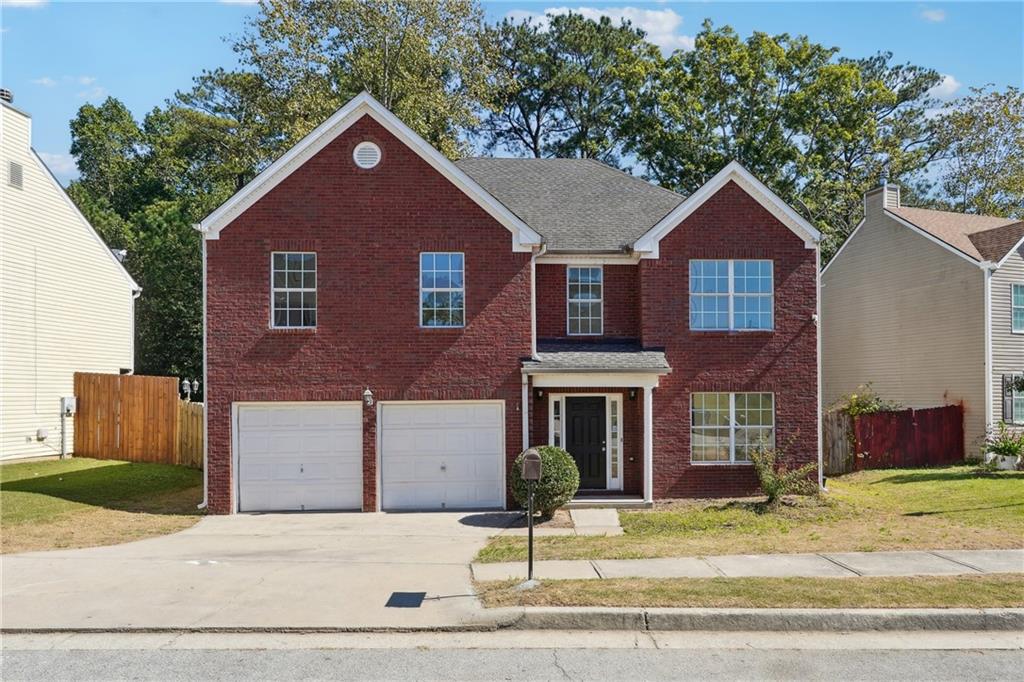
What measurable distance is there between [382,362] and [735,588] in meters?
9.66

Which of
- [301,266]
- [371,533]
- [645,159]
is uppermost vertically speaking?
[645,159]

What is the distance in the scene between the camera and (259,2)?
34.2 m

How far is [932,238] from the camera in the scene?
2703 centimetres

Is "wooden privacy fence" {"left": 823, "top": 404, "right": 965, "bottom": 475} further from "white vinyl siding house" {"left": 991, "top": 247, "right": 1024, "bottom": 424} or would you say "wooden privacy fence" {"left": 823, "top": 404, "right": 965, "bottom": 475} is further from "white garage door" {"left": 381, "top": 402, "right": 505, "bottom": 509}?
"white garage door" {"left": 381, "top": 402, "right": 505, "bottom": 509}

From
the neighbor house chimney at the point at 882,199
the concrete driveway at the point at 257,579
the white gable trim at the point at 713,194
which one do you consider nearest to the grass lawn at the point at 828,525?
the concrete driveway at the point at 257,579

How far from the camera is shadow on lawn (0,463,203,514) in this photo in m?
18.3

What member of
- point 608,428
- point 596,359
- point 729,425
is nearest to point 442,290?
point 596,359

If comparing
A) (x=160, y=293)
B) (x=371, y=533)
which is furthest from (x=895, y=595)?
(x=160, y=293)

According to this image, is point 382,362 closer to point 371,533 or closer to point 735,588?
point 371,533

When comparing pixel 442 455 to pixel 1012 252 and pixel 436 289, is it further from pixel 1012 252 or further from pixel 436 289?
pixel 1012 252

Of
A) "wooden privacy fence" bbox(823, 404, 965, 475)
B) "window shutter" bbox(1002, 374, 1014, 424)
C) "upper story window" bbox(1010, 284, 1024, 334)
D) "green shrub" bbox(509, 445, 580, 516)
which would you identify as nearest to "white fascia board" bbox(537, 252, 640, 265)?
"green shrub" bbox(509, 445, 580, 516)

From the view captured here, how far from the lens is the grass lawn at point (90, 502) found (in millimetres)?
14906

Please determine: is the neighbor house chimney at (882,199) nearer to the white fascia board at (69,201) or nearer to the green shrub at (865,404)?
the green shrub at (865,404)

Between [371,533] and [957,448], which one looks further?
[957,448]
